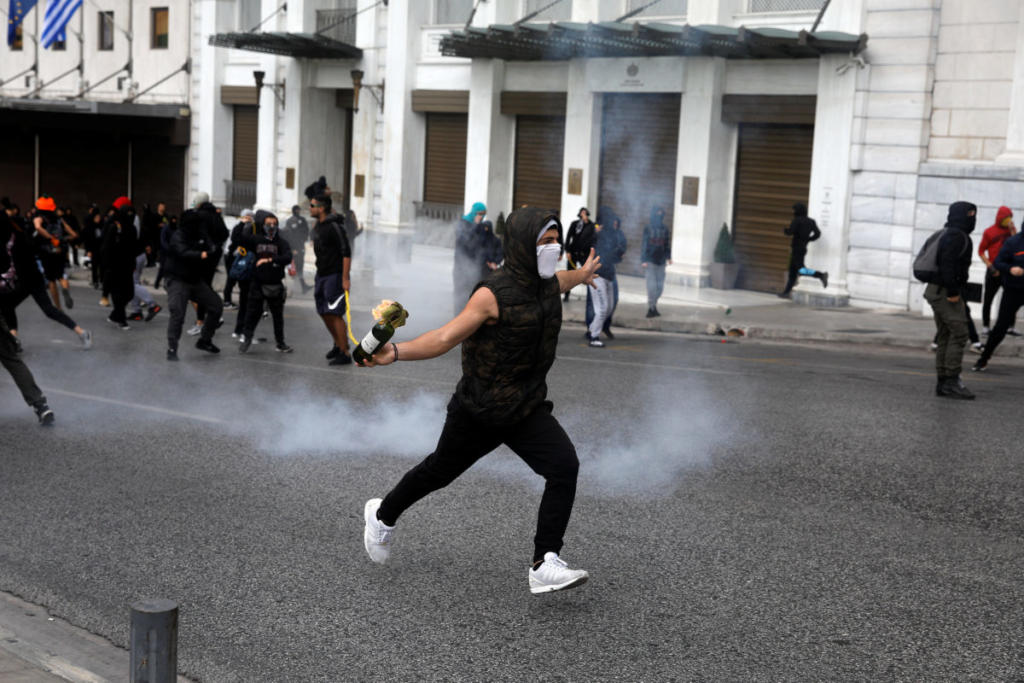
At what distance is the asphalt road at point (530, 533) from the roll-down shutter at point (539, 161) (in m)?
13.7

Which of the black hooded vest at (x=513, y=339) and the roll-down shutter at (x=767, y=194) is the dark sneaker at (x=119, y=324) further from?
the black hooded vest at (x=513, y=339)

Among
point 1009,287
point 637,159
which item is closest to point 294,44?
point 637,159

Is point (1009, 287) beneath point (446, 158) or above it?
beneath

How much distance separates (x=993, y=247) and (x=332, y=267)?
8055 millimetres

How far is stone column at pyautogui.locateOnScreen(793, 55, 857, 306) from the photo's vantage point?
1905cm

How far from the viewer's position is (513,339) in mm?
5426

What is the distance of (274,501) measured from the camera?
7.15 metres

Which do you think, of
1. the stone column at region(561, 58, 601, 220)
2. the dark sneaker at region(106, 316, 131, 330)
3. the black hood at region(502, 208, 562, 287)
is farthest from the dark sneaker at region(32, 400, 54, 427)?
the stone column at region(561, 58, 601, 220)

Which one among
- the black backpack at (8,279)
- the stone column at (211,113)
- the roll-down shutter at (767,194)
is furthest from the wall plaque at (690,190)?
the stone column at (211,113)

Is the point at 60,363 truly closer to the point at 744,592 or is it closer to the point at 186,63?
A: the point at 744,592

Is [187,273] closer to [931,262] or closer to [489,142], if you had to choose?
[931,262]

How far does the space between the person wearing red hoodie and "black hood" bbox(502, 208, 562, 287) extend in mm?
10422

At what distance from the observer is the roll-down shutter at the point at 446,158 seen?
85.8ft

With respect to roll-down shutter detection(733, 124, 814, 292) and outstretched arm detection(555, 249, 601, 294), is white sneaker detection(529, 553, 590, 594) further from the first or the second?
roll-down shutter detection(733, 124, 814, 292)
